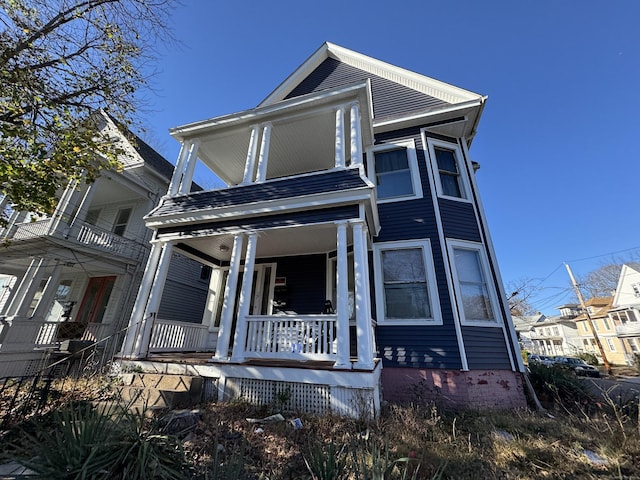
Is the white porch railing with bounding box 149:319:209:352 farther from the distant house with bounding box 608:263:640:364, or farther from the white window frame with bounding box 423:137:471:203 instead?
the distant house with bounding box 608:263:640:364

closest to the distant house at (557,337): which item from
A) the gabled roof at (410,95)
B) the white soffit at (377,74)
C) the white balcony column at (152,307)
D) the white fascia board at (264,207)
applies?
the gabled roof at (410,95)

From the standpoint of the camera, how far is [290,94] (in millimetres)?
10969

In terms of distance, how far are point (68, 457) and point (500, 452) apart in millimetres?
4718

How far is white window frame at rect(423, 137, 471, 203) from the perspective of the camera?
8.07 meters

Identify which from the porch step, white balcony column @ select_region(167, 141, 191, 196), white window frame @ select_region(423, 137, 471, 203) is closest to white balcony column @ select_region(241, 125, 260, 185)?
white balcony column @ select_region(167, 141, 191, 196)

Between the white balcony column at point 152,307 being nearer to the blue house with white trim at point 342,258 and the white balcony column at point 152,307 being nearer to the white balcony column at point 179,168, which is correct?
the blue house with white trim at point 342,258

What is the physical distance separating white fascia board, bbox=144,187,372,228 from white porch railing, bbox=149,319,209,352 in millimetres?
2512

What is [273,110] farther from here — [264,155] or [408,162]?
[408,162]

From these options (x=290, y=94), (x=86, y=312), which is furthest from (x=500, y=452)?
(x=86, y=312)

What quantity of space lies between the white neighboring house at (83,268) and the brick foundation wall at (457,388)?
7.31 meters

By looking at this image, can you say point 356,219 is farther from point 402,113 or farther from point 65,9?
point 65,9

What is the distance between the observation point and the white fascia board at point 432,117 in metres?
8.19

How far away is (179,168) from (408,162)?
6.81m

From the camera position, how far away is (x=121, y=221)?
1199 cm
